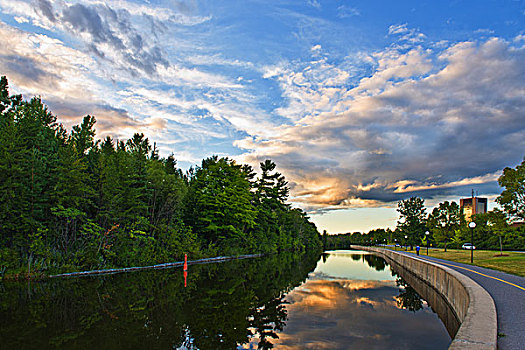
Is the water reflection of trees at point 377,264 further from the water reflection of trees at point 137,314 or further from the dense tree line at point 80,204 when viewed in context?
the water reflection of trees at point 137,314

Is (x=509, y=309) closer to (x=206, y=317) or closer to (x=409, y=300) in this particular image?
(x=409, y=300)

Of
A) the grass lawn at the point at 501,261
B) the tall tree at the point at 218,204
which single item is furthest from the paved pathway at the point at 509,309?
the tall tree at the point at 218,204

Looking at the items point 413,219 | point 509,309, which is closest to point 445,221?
point 413,219

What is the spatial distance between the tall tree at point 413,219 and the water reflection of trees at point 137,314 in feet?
179

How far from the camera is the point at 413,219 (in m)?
69.4

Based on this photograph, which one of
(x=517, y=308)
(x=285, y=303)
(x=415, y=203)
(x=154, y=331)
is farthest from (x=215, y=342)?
(x=415, y=203)

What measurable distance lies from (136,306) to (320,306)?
8005 mm

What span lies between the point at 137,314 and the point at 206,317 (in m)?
2.60

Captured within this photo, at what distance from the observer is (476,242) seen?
6800 cm

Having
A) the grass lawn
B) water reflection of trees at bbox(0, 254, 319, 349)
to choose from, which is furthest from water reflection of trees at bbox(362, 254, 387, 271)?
water reflection of trees at bbox(0, 254, 319, 349)

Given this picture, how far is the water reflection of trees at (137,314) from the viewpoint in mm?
9938

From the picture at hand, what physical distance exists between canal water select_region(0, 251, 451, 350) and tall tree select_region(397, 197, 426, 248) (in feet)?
167

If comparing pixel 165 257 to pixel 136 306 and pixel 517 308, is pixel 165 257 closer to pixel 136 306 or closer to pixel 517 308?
pixel 136 306

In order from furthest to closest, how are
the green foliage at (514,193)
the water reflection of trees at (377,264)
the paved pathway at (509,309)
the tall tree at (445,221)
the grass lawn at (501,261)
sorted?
the tall tree at (445,221) → the water reflection of trees at (377,264) → the green foliage at (514,193) → the grass lawn at (501,261) → the paved pathway at (509,309)
